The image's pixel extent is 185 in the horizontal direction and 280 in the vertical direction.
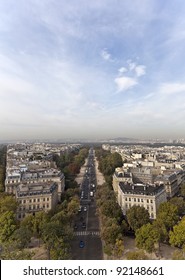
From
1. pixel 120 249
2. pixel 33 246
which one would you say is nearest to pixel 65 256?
pixel 120 249

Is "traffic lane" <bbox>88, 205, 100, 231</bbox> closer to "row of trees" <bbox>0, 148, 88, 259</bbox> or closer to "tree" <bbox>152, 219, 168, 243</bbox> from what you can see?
"row of trees" <bbox>0, 148, 88, 259</bbox>

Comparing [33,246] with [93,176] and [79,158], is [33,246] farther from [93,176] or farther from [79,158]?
[79,158]

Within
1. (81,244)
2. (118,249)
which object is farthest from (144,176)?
(118,249)

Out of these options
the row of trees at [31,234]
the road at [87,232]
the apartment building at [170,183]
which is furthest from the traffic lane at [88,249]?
the apartment building at [170,183]

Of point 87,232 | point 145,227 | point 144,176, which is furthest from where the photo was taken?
point 144,176

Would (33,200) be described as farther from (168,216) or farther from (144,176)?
(144,176)

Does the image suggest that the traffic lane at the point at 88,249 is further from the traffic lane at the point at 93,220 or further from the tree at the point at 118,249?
the traffic lane at the point at 93,220
